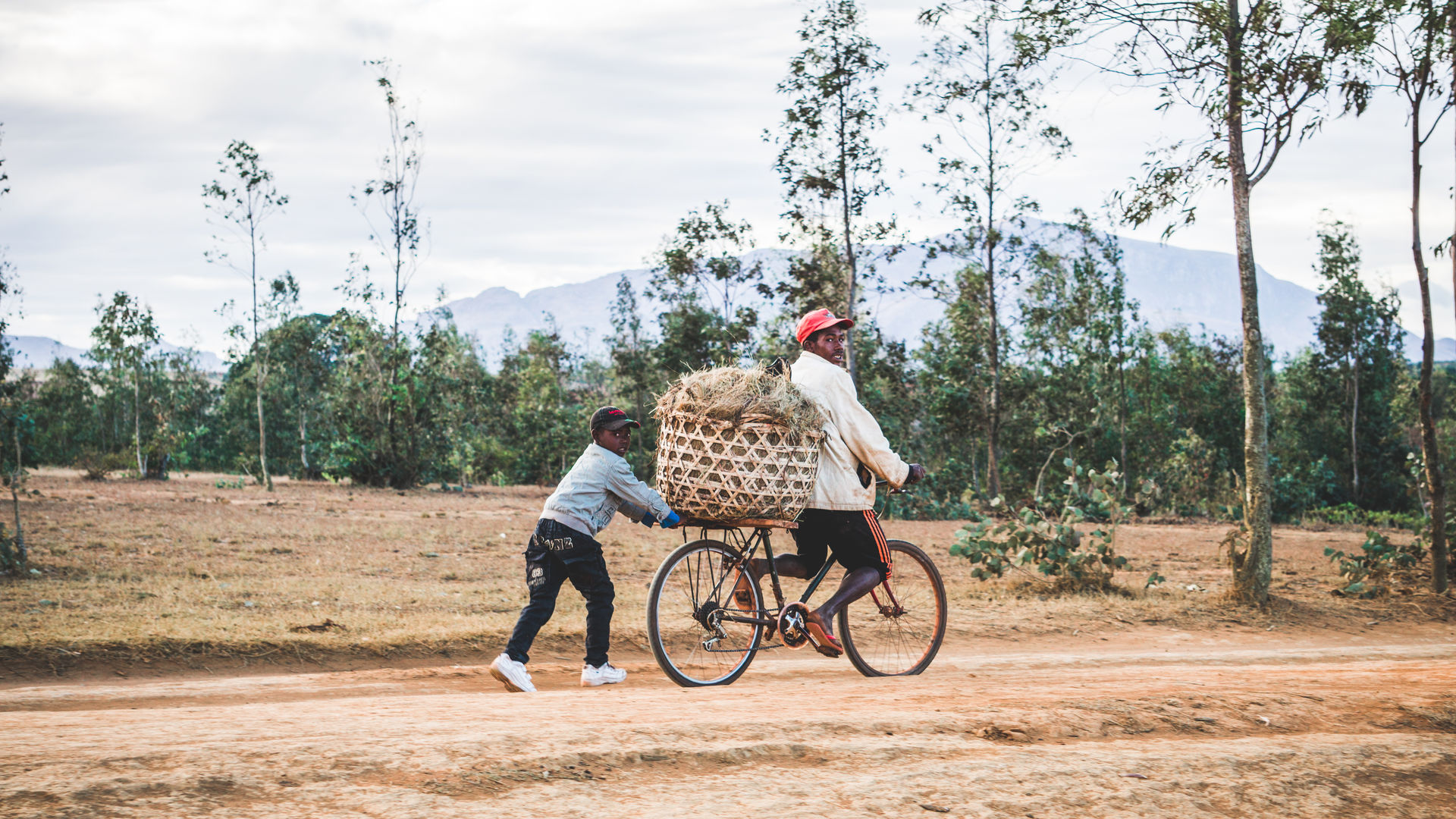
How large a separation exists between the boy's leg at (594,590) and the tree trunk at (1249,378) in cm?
763

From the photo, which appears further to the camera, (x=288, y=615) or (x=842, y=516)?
(x=288, y=615)

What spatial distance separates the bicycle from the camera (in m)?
5.52

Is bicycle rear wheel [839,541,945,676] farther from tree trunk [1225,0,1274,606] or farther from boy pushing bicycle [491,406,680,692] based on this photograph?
tree trunk [1225,0,1274,606]

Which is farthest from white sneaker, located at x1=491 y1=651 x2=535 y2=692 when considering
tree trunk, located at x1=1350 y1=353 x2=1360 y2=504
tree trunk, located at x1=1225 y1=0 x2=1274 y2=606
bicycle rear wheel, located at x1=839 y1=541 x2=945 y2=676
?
tree trunk, located at x1=1350 y1=353 x2=1360 y2=504

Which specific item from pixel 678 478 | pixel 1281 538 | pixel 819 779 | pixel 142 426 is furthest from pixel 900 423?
pixel 142 426

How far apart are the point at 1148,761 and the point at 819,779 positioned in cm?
124

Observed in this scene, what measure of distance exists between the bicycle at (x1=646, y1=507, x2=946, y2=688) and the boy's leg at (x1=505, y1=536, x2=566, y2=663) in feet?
1.93

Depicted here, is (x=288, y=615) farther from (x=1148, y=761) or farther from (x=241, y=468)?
(x=241, y=468)

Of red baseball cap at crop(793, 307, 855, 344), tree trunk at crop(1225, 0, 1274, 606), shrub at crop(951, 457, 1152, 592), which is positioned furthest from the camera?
shrub at crop(951, 457, 1152, 592)

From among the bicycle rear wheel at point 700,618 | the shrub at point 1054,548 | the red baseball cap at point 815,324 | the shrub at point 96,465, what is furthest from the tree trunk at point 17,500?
the shrub at point 96,465

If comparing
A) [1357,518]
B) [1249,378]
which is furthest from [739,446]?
[1357,518]

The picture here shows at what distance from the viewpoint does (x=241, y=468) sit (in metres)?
38.8

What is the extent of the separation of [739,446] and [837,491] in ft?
2.52

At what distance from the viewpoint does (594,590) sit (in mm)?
5887
